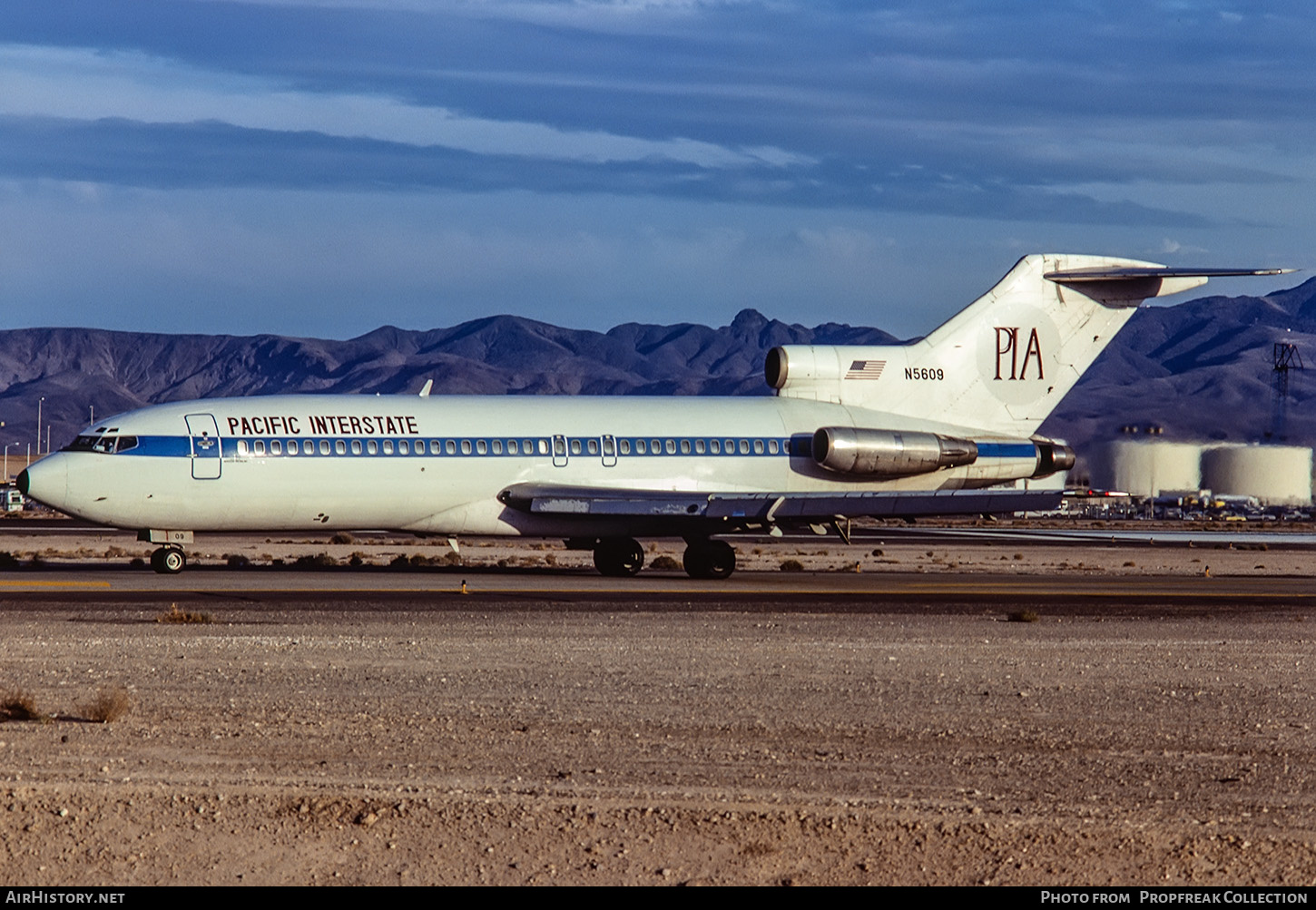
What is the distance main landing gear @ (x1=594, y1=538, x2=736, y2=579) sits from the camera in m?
36.3

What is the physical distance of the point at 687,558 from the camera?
36.5 meters

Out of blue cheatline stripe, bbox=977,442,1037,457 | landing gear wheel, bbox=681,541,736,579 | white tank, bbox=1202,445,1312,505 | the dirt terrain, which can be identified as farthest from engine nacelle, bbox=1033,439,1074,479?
white tank, bbox=1202,445,1312,505

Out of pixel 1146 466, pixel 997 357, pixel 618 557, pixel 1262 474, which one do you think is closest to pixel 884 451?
pixel 997 357

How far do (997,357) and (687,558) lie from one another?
9.19 metres

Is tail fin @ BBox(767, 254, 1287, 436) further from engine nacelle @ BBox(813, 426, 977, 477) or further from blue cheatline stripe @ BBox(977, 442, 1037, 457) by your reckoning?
engine nacelle @ BBox(813, 426, 977, 477)

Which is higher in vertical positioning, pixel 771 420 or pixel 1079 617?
pixel 771 420

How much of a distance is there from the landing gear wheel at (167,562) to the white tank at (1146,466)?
29324 mm

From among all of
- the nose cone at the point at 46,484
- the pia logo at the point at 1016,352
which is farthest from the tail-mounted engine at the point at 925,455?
the nose cone at the point at 46,484

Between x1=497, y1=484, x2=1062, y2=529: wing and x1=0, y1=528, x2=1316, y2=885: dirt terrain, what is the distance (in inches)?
497

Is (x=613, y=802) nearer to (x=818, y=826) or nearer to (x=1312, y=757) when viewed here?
(x=818, y=826)

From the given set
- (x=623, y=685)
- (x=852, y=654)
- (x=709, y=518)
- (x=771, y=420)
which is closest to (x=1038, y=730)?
(x=623, y=685)

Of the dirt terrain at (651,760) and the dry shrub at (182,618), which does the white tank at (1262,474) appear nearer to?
the dry shrub at (182,618)

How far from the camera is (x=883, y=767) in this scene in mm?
12680

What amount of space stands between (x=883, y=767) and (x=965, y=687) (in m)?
4.89
